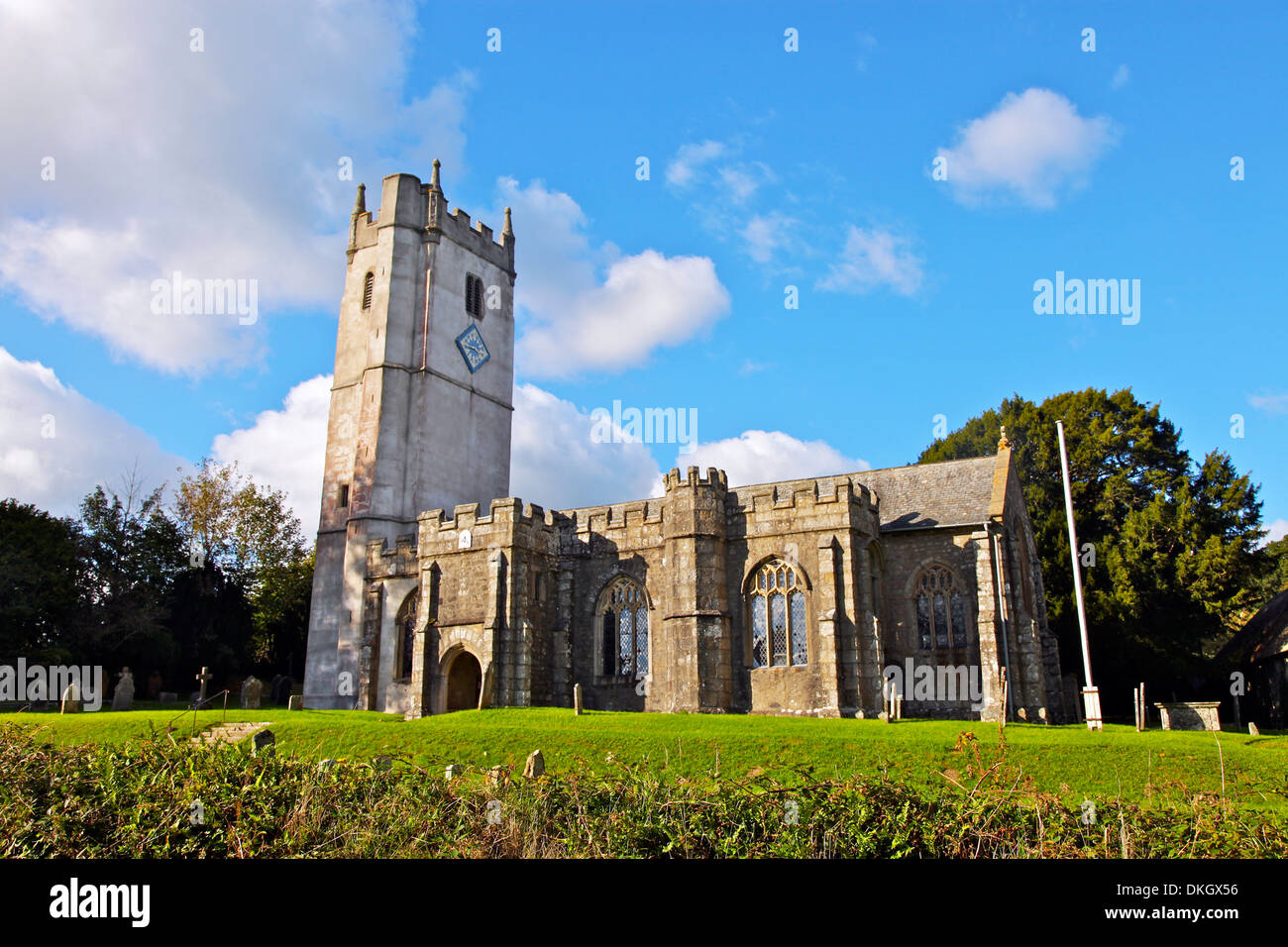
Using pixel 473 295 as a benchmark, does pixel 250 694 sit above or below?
below

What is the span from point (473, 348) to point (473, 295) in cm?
258

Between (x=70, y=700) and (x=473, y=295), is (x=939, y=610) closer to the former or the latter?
(x=473, y=295)

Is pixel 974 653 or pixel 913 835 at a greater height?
pixel 974 653

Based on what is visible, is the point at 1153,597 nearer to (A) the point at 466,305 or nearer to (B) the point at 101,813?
(A) the point at 466,305

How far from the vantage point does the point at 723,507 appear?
97.7ft

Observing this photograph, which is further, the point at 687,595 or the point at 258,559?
the point at 258,559

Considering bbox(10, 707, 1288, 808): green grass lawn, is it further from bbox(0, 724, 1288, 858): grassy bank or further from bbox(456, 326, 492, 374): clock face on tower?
bbox(456, 326, 492, 374): clock face on tower

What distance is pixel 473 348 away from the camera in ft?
137

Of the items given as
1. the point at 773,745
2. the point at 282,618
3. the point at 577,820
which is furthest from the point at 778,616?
the point at 282,618

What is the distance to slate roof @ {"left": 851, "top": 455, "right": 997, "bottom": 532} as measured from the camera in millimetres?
30047

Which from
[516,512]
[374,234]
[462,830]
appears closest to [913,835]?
[462,830]

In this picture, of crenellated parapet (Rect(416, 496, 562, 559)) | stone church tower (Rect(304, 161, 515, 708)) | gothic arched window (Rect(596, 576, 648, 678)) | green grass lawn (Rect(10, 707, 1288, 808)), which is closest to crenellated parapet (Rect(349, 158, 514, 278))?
stone church tower (Rect(304, 161, 515, 708))
